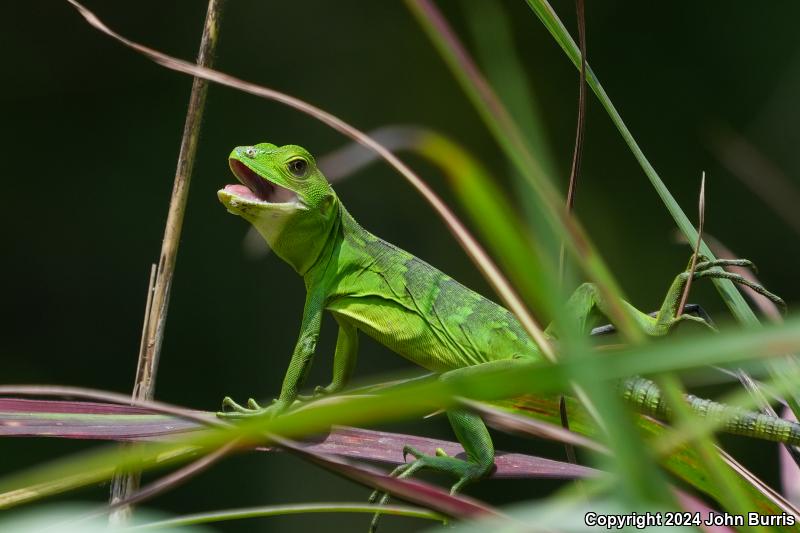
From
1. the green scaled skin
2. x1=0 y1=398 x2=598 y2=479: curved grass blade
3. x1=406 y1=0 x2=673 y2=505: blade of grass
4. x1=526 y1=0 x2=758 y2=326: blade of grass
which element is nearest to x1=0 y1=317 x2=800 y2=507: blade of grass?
x1=406 y1=0 x2=673 y2=505: blade of grass

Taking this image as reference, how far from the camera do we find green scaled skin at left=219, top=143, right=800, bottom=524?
1683 mm

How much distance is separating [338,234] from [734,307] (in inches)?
37.5

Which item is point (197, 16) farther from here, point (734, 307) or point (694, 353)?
point (694, 353)

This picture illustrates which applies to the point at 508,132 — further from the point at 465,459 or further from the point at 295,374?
the point at 295,374

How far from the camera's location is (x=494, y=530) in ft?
1.74

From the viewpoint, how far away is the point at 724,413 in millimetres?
1076

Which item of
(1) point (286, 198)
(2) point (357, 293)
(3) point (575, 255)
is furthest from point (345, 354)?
(3) point (575, 255)

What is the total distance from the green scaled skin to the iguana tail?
14cm

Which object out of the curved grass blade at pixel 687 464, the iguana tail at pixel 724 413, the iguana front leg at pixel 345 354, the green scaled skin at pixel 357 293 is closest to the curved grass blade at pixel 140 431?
the curved grass blade at pixel 687 464

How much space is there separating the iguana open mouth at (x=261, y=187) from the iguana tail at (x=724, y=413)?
30.9 inches

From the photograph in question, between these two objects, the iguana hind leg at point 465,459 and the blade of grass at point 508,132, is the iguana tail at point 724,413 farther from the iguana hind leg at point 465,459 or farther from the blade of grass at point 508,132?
the blade of grass at point 508,132

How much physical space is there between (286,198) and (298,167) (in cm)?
7

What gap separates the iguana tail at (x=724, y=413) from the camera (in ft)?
4.05

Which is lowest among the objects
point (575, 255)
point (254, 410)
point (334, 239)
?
point (575, 255)
